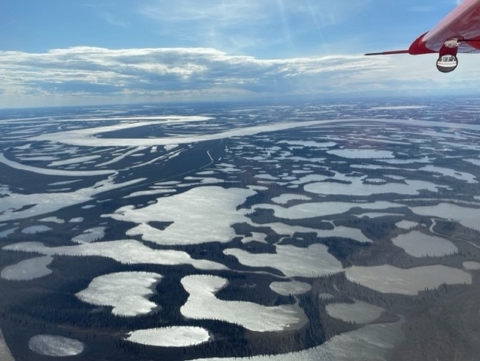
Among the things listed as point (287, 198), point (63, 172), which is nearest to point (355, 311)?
point (287, 198)

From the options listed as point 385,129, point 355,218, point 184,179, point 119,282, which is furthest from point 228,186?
point 385,129

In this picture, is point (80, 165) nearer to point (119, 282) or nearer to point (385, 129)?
point (119, 282)

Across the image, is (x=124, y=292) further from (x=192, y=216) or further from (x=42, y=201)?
(x=42, y=201)

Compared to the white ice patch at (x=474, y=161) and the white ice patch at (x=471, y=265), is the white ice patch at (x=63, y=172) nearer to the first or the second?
the white ice patch at (x=471, y=265)

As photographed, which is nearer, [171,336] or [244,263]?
[171,336]

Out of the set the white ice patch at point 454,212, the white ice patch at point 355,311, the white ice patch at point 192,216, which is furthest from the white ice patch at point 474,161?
the white ice patch at point 355,311

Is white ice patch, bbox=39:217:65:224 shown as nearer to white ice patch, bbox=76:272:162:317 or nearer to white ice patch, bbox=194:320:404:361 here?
white ice patch, bbox=76:272:162:317
